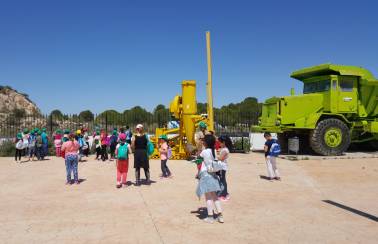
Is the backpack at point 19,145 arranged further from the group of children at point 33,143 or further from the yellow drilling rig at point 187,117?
the yellow drilling rig at point 187,117

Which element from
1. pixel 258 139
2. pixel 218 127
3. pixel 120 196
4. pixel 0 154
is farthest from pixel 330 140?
pixel 0 154

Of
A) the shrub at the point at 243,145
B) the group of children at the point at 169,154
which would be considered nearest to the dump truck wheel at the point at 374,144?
the shrub at the point at 243,145

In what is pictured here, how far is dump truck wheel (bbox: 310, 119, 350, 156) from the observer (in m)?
15.8

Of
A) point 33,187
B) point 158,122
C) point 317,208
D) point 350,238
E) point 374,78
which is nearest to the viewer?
point 350,238

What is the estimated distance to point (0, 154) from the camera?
60.4 feet

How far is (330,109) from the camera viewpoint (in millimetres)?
16141

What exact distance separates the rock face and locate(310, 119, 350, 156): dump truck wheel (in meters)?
40.7

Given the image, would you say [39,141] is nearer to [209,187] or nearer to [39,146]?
[39,146]

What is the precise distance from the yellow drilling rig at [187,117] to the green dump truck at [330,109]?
3344 mm

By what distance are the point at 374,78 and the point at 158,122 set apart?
36.6 ft

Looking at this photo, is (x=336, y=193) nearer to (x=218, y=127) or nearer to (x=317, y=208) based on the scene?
(x=317, y=208)

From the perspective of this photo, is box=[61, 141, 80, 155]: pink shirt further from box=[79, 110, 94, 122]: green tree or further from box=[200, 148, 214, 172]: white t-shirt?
box=[79, 110, 94, 122]: green tree

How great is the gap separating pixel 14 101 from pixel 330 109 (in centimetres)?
4563

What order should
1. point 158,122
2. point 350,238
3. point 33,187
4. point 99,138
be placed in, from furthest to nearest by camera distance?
point 158,122, point 99,138, point 33,187, point 350,238
